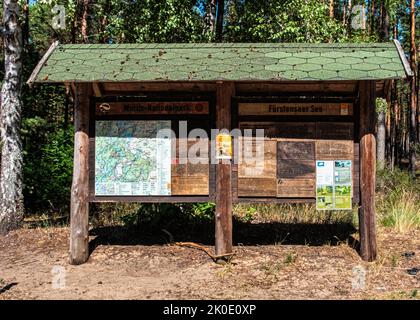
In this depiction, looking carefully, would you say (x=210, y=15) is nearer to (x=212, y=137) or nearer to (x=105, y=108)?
(x=105, y=108)

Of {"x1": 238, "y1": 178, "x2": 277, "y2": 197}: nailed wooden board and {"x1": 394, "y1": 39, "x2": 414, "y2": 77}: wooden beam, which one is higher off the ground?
{"x1": 394, "y1": 39, "x2": 414, "y2": 77}: wooden beam

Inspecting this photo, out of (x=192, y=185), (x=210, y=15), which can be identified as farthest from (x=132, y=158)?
(x=210, y=15)

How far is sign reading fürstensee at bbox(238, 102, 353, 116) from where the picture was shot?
6547mm

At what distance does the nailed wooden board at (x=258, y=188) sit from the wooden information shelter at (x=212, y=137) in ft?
0.05

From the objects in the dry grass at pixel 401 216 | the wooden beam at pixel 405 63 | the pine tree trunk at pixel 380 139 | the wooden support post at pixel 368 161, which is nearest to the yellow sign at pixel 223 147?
the wooden support post at pixel 368 161

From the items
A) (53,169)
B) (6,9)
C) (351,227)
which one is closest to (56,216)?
(53,169)

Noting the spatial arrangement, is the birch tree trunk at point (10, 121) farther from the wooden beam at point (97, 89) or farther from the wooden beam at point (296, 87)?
the wooden beam at point (296, 87)

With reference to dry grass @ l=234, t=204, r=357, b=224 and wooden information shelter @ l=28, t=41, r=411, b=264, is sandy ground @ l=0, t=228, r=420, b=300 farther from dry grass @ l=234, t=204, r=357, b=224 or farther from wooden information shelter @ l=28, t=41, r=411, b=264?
dry grass @ l=234, t=204, r=357, b=224

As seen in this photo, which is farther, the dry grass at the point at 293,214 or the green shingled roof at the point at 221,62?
the dry grass at the point at 293,214

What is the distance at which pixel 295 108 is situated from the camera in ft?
21.6

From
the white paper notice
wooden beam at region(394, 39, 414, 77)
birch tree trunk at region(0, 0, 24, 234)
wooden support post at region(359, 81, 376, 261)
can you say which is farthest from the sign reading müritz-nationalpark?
wooden beam at region(394, 39, 414, 77)

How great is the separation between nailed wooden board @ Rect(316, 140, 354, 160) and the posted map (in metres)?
2.26

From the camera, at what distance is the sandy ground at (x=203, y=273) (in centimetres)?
523

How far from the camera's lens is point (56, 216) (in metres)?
10.6
